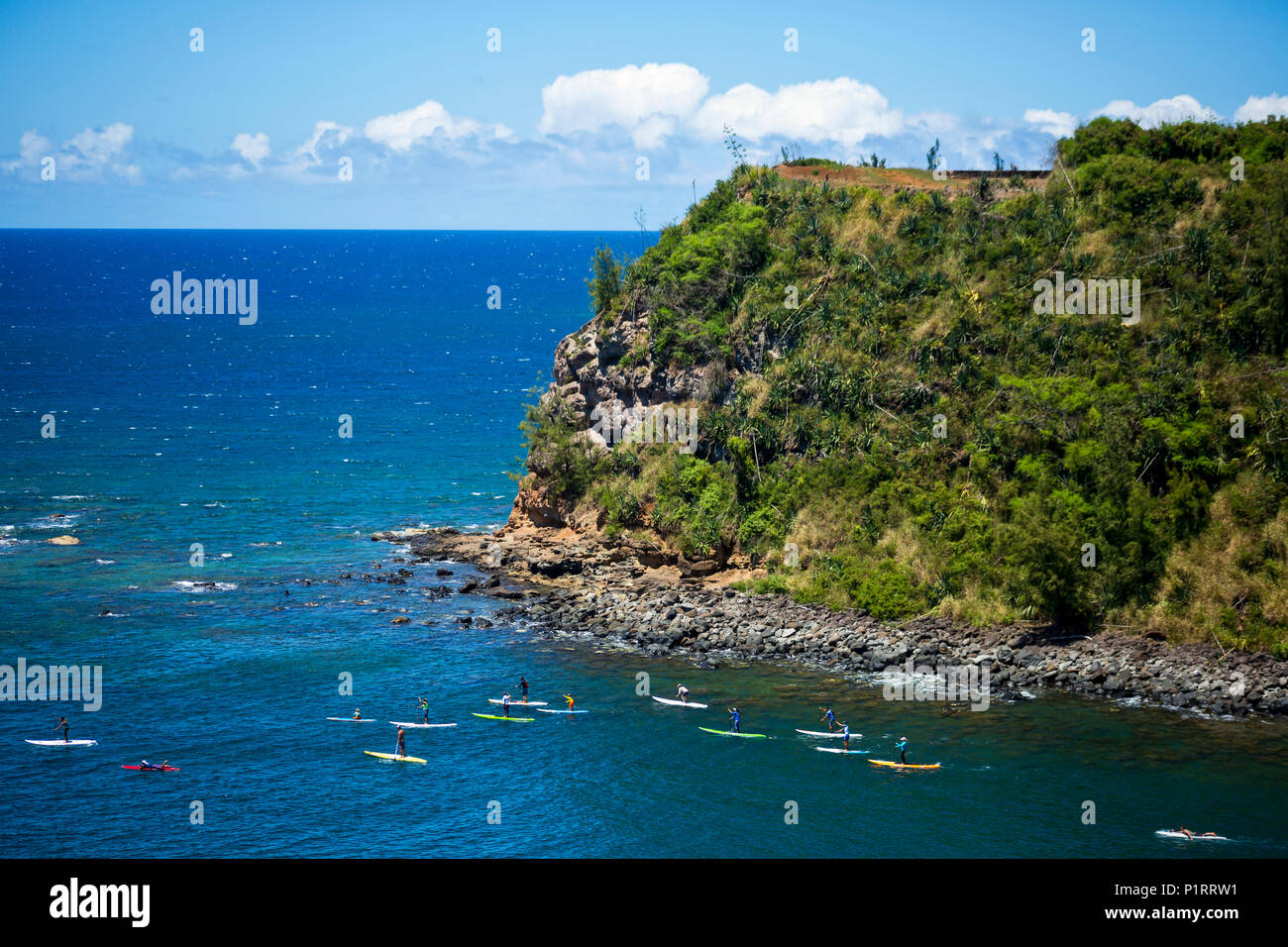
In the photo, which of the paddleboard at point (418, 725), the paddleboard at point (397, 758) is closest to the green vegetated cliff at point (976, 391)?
the paddleboard at point (418, 725)

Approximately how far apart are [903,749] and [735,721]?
26.2 ft

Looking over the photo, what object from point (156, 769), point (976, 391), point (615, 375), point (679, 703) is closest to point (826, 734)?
point (679, 703)

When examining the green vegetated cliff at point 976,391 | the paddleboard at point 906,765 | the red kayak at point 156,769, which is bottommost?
the paddleboard at point 906,765

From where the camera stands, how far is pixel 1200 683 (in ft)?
192

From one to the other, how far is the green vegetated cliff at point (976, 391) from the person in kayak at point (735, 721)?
43.2ft

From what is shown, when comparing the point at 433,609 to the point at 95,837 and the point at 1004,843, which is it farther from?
the point at 1004,843

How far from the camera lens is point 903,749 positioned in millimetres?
52781

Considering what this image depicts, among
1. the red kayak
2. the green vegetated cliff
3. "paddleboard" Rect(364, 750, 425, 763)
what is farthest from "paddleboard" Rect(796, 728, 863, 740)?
the red kayak

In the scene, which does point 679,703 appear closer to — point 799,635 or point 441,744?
point 799,635

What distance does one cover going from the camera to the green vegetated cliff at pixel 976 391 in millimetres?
64125

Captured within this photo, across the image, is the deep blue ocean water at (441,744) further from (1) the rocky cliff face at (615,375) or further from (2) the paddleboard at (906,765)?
(1) the rocky cliff face at (615,375)

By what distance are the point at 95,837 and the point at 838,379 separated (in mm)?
50733

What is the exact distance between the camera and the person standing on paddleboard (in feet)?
183

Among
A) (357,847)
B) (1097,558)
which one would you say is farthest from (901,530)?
(357,847)
